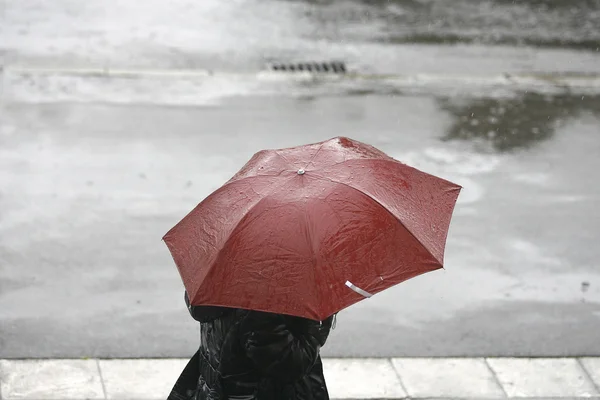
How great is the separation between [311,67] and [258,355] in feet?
28.6

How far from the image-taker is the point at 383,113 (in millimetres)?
10531

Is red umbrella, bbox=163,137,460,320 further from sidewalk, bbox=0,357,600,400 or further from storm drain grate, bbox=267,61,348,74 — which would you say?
storm drain grate, bbox=267,61,348,74

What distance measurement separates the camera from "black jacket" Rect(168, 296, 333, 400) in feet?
11.0

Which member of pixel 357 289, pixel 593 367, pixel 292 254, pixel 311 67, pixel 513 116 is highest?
pixel 292 254

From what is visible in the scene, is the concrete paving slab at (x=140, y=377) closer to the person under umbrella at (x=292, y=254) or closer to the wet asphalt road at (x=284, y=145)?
the wet asphalt road at (x=284, y=145)

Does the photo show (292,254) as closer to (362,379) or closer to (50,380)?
(362,379)

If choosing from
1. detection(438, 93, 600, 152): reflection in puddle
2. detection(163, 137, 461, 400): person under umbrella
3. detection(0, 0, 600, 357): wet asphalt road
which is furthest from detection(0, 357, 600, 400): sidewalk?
detection(438, 93, 600, 152): reflection in puddle

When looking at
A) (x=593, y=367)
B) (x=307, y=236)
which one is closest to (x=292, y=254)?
(x=307, y=236)

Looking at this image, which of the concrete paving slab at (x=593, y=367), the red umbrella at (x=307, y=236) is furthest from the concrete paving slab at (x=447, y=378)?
the red umbrella at (x=307, y=236)

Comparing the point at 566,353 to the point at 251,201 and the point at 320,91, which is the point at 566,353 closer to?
the point at 251,201

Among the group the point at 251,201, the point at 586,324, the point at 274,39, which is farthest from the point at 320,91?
the point at 251,201

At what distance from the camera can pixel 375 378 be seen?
19.4 feet

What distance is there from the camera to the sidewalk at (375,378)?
5.64m

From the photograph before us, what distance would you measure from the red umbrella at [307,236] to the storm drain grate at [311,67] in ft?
26.5
